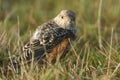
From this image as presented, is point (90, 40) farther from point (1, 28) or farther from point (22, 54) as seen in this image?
point (22, 54)

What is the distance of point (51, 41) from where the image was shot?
6535 millimetres

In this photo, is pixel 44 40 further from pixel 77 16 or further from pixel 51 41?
pixel 77 16

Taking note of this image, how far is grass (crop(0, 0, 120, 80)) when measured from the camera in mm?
5664

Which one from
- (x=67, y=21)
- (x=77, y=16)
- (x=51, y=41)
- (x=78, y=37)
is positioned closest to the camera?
(x=51, y=41)

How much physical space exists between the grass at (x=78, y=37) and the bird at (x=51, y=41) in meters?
0.11

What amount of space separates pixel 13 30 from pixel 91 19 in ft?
5.02

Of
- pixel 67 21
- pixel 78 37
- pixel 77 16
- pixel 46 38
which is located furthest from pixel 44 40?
pixel 77 16

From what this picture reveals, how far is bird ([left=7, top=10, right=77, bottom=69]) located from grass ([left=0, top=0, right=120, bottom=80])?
0.11 m

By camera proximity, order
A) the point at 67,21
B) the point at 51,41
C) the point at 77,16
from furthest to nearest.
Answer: the point at 77,16
the point at 67,21
the point at 51,41

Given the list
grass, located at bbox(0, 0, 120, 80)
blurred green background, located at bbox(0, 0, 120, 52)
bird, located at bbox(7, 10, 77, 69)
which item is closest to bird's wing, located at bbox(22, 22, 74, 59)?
bird, located at bbox(7, 10, 77, 69)

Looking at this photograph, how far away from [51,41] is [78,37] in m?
2.06

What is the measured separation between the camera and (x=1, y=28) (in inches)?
313

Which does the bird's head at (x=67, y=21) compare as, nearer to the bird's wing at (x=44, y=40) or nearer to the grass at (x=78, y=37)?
the bird's wing at (x=44, y=40)

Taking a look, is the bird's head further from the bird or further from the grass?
the grass
